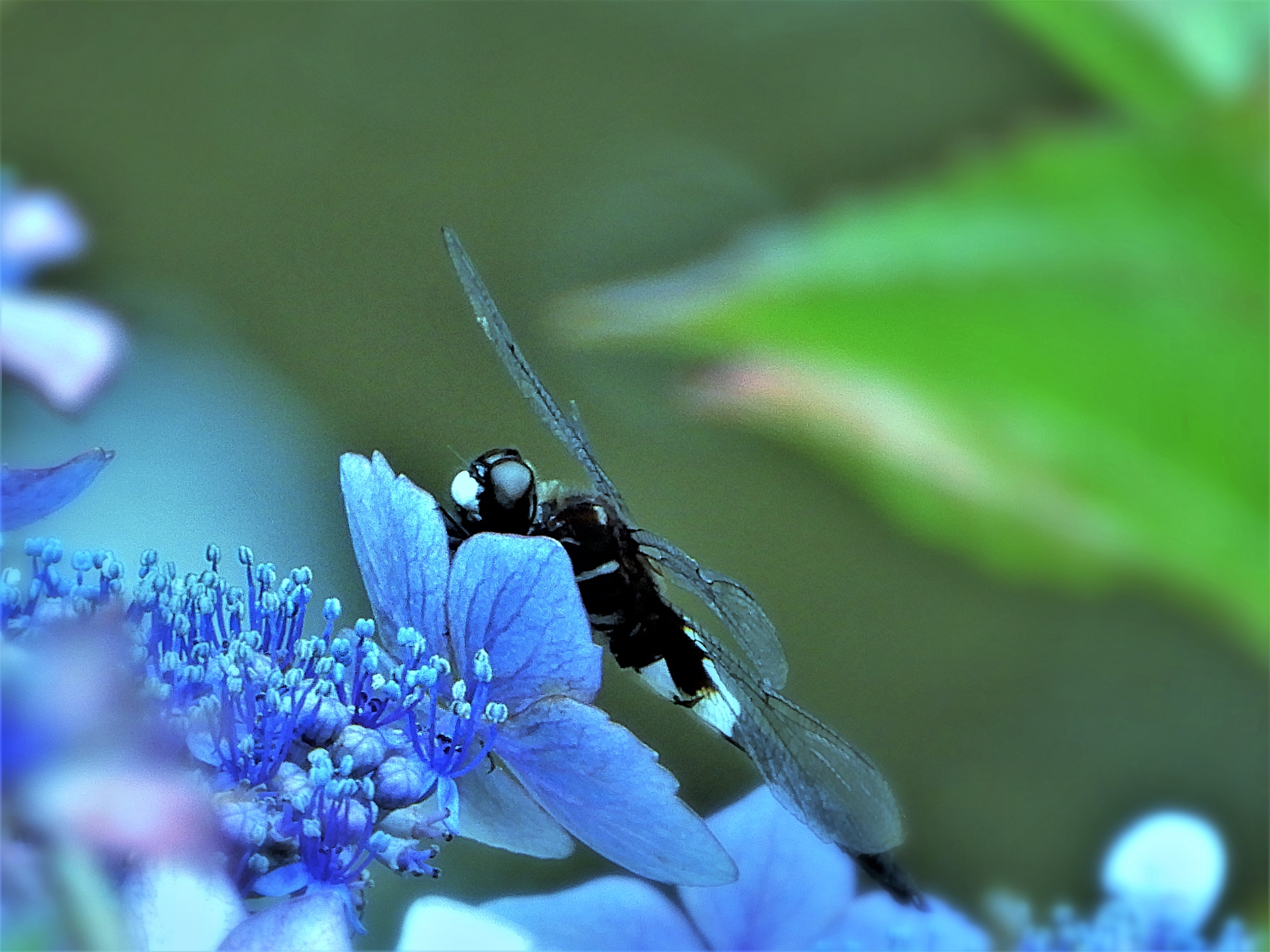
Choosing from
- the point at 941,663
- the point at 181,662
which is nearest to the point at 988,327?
the point at 941,663

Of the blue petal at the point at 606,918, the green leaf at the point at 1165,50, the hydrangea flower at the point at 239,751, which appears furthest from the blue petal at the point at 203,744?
the green leaf at the point at 1165,50

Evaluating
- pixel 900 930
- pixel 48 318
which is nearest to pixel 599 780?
pixel 900 930

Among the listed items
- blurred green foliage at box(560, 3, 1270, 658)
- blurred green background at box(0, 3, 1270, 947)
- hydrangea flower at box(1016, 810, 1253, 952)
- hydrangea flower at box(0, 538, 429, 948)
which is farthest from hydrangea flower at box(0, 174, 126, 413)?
hydrangea flower at box(1016, 810, 1253, 952)

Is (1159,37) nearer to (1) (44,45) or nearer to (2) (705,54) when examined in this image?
(2) (705,54)

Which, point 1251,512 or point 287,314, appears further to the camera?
point 1251,512

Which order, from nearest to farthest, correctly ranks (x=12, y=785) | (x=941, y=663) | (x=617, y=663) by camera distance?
(x=12, y=785) → (x=617, y=663) → (x=941, y=663)

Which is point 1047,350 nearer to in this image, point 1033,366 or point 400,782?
point 1033,366
